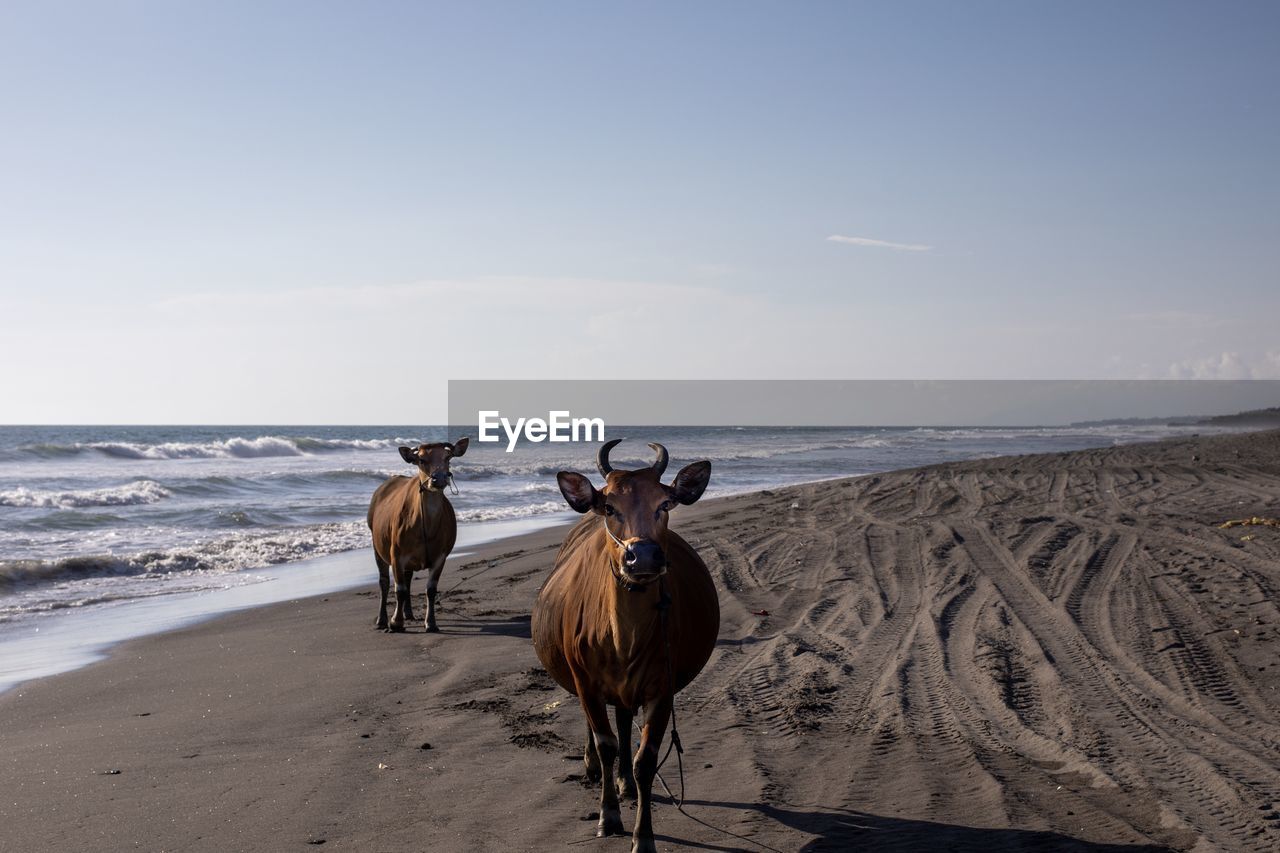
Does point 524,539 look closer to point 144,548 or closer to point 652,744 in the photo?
point 144,548

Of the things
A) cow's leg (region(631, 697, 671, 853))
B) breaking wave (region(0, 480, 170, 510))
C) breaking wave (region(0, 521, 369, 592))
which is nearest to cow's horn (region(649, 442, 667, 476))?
cow's leg (region(631, 697, 671, 853))

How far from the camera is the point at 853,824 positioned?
504cm

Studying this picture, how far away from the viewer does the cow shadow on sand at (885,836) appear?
4.68m

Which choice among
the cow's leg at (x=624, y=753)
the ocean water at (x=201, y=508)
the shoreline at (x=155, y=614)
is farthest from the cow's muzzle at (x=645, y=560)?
the ocean water at (x=201, y=508)

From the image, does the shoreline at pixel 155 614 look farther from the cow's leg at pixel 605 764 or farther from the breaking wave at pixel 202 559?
the cow's leg at pixel 605 764

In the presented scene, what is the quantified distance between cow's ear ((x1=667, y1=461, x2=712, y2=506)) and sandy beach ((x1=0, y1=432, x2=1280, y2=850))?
1654 millimetres

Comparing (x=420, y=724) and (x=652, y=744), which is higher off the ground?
(x=652, y=744)

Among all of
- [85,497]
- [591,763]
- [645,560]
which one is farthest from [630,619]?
[85,497]

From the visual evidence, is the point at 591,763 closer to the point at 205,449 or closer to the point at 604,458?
the point at 604,458

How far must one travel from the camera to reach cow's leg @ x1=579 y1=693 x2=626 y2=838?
5.03 m

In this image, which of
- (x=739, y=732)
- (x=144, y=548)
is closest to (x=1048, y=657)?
(x=739, y=732)

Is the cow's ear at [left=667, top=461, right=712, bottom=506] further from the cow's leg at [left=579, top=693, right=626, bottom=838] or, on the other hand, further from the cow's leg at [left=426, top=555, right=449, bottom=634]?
the cow's leg at [left=426, top=555, right=449, bottom=634]

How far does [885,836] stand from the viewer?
487 centimetres

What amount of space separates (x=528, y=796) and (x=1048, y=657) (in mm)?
4483
